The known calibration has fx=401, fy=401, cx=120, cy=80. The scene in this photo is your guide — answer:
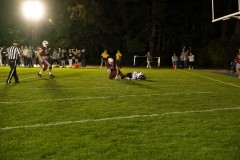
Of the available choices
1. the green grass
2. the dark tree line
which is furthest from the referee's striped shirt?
the dark tree line

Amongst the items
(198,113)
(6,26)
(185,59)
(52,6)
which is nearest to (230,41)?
(185,59)

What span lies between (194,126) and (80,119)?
96.1 inches

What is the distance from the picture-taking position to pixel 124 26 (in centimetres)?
5025

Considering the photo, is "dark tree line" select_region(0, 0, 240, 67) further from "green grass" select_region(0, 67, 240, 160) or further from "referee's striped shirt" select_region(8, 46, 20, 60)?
"green grass" select_region(0, 67, 240, 160)

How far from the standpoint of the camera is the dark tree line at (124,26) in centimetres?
4806

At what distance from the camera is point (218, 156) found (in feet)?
19.4

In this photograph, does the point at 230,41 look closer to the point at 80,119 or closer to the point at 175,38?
the point at 175,38

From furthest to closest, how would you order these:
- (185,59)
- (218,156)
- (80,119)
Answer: (185,59) < (80,119) < (218,156)

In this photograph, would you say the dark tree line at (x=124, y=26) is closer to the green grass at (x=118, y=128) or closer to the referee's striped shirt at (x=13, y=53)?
the referee's striped shirt at (x=13, y=53)

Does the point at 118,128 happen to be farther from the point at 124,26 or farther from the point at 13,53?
the point at 124,26

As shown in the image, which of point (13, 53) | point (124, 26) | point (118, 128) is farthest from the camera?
point (124, 26)

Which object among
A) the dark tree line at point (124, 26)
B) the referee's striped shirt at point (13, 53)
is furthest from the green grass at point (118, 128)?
the dark tree line at point (124, 26)

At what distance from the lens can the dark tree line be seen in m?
48.1

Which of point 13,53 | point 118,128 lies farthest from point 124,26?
point 118,128
